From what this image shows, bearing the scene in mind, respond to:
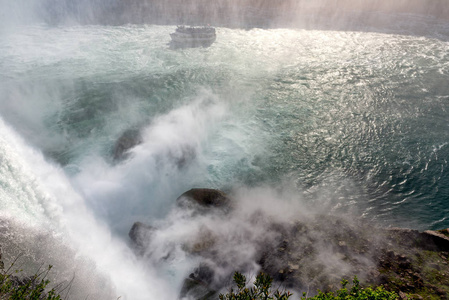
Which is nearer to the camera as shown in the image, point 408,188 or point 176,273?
point 176,273

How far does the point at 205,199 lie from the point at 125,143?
1198 cm

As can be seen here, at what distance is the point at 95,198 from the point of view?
24.4 metres

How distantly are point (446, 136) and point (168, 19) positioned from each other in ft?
205

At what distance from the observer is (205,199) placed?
22328 mm

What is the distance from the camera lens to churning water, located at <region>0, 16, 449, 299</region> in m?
21.5

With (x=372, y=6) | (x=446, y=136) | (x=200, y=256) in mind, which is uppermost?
(x=372, y=6)

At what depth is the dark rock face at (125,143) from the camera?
28.5m

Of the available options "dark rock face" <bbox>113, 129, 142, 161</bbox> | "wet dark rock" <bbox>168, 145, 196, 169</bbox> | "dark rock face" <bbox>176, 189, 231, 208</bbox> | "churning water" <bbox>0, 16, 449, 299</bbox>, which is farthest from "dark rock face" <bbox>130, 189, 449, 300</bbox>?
"dark rock face" <bbox>113, 129, 142, 161</bbox>

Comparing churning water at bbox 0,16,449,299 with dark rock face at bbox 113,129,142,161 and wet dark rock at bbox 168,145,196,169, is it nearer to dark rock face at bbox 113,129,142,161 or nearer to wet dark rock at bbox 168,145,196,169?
wet dark rock at bbox 168,145,196,169

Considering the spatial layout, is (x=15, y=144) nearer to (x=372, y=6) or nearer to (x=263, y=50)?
(x=263, y=50)

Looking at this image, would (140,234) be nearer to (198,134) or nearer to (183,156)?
(183,156)

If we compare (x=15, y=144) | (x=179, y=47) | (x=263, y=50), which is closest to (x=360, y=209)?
(x=15, y=144)

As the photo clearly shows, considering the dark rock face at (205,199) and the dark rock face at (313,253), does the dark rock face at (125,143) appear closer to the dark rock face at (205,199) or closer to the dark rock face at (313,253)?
the dark rock face at (205,199)

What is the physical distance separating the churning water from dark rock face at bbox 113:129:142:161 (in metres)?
0.83
